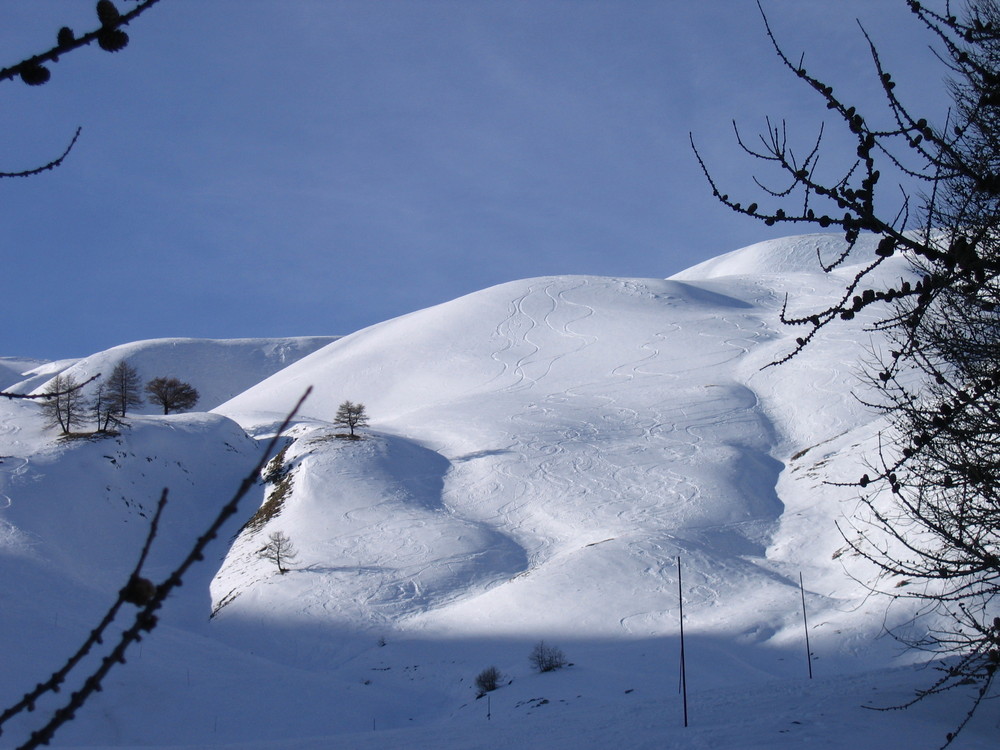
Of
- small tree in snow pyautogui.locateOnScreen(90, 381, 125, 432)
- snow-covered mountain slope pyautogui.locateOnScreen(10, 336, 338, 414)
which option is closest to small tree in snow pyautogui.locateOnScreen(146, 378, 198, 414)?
small tree in snow pyautogui.locateOnScreen(90, 381, 125, 432)

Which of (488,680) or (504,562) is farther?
(504,562)

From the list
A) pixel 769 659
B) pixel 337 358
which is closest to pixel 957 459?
pixel 769 659

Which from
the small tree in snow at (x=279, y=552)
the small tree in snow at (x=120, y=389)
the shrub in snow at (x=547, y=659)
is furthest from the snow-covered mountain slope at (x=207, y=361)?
the shrub in snow at (x=547, y=659)

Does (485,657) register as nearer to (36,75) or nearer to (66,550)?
(66,550)

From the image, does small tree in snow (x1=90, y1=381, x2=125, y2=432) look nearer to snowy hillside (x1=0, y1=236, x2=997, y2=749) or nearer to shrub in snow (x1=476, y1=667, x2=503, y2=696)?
snowy hillside (x1=0, y1=236, x2=997, y2=749)

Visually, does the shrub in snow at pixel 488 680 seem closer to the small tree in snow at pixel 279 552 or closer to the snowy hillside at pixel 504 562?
the snowy hillside at pixel 504 562

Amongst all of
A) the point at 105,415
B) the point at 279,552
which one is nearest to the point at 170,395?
the point at 105,415

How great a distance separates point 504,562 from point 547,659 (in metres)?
9.57

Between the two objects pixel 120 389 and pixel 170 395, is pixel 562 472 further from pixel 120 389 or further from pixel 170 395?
pixel 170 395

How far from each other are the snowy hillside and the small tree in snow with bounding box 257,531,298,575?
41 centimetres

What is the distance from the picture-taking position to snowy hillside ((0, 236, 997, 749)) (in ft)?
47.1

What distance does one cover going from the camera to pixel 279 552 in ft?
92.4

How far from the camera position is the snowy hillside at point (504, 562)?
47.1 feet

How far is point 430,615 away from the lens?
2475 centimetres
